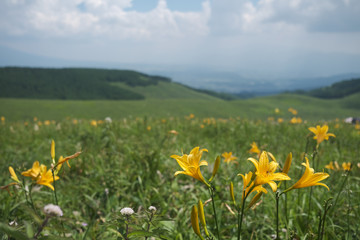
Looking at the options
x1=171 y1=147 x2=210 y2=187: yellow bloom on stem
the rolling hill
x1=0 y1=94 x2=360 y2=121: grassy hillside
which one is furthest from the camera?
the rolling hill

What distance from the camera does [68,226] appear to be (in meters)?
2.41

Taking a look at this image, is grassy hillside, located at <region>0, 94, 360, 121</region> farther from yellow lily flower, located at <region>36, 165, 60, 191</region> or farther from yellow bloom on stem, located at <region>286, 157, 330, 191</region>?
yellow bloom on stem, located at <region>286, 157, 330, 191</region>

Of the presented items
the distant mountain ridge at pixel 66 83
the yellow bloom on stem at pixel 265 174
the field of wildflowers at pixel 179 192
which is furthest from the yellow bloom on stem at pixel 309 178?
the distant mountain ridge at pixel 66 83

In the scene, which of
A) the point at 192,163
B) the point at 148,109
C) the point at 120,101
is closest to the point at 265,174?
the point at 192,163

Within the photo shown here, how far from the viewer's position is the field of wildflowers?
1188 mm

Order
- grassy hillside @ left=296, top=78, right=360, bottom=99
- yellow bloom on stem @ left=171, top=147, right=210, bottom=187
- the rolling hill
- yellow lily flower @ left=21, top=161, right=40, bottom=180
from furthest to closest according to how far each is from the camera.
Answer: grassy hillside @ left=296, top=78, right=360, bottom=99, the rolling hill, yellow lily flower @ left=21, top=161, right=40, bottom=180, yellow bloom on stem @ left=171, top=147, right=210, bottom=187

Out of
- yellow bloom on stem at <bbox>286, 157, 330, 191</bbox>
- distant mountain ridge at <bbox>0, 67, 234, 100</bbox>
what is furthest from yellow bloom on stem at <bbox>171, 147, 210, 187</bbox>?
distant mountain ridge at <bbox>0, 67, 234, 100</bbox>

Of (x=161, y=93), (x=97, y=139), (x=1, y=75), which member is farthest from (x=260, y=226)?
(x=1, y=75)

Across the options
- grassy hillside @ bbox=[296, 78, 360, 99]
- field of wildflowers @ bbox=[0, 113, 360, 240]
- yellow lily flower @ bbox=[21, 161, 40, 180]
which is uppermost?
grassy hillside @ bbox=[296, 78, 360, 99]

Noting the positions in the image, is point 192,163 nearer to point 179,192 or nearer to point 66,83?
point 179,192

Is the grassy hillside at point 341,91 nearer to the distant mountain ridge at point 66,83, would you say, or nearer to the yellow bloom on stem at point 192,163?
→ the distant mountain ridge at point 66,83

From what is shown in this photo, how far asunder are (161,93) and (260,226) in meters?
112

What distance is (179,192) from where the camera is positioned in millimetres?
3164

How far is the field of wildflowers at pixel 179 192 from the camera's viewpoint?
46.8 inches
